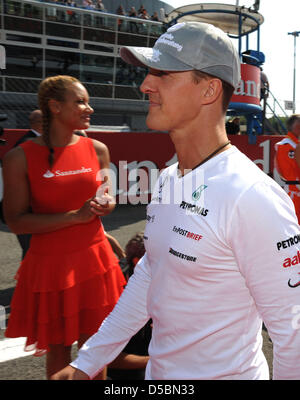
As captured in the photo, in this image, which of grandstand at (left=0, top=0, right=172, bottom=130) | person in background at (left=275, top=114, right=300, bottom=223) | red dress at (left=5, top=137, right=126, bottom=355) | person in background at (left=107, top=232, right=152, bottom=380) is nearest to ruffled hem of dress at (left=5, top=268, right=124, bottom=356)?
red dress at (left=5, top=137, right=126, bottom=355)

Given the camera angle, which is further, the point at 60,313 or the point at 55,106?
the point at 55,106

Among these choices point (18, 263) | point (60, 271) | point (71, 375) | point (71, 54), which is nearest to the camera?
point (71, 375)

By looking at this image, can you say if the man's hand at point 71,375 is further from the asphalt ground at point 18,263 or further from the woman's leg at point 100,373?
the asphalt ground at point 18,263

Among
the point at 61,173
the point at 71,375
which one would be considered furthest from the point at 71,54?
the point at 71,375

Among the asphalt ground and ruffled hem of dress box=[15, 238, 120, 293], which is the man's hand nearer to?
ruffled hem of dress box=[15, 238, 120, 293]

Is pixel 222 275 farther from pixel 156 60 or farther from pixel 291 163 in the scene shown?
pixel 291 163

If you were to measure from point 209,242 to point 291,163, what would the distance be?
437cm

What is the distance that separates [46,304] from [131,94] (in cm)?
2264

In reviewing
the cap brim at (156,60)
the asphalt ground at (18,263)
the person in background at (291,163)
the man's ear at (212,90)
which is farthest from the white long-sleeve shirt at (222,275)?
the person in background at (291,163)

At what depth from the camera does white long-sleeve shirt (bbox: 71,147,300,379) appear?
3.94 ft

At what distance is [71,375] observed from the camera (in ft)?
4.99

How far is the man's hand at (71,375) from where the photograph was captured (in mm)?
1492
